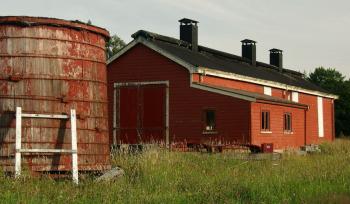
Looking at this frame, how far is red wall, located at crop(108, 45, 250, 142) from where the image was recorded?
79.5 feet

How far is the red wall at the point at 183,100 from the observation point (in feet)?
79.5

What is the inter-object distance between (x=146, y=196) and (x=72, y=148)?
106 inches

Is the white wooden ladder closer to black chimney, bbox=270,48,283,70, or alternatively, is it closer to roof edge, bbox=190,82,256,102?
roof edge, bbox=190,82,256,102

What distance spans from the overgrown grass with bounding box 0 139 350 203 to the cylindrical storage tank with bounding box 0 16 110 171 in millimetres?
892

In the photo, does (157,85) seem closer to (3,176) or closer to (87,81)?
(87,81)

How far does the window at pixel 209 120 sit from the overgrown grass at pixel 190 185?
9.60 m

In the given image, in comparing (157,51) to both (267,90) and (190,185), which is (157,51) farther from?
(190,185)

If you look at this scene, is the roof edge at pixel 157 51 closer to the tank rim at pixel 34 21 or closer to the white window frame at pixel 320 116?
the tank rim at pixel 34 21

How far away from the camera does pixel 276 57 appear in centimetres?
4675

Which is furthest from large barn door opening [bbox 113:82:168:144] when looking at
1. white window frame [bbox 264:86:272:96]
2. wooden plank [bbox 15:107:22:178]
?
wooden plank [bbox 15:107:22:178]

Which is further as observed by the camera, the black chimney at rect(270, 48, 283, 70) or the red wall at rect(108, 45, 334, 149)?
the black chimney at rect(270, 48, 283, 70)

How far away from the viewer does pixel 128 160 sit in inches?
547

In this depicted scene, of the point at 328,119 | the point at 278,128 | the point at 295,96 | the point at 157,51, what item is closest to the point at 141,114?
the point at 157,51

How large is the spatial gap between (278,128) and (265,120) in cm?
208
